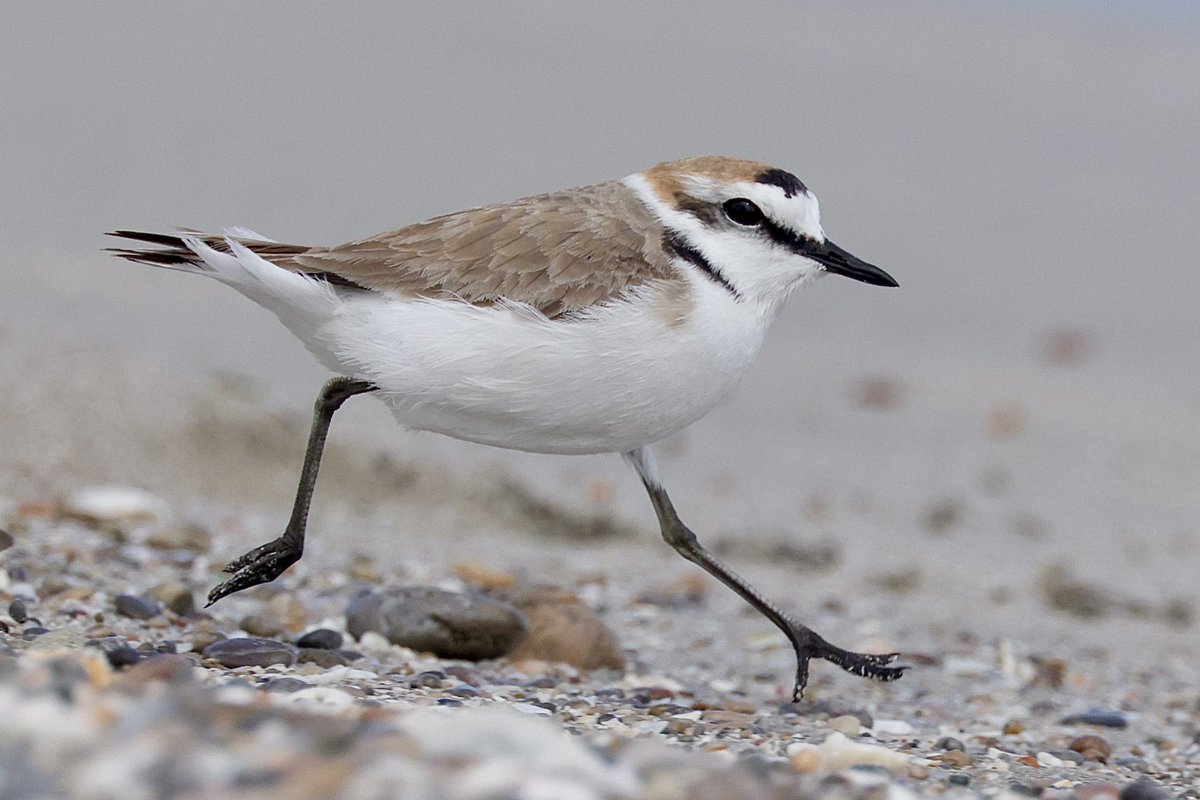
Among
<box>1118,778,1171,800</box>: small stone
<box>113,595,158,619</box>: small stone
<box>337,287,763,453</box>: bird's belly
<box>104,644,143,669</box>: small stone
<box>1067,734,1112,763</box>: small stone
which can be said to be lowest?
<box>104,644,143,669</box>: small stone

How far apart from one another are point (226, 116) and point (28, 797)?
12.9 meters

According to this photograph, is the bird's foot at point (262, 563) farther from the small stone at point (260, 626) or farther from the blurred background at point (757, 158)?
the blurred background at point (757, 158)

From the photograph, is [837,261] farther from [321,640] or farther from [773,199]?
[321,640]

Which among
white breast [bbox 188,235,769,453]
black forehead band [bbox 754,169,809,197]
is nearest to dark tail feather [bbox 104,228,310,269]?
white breast [bbox 188,235,769,453]

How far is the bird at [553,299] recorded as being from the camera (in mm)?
4336

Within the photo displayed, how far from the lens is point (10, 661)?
3.16 m

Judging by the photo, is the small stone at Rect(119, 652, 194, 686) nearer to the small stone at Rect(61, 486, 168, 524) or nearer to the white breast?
the white breast

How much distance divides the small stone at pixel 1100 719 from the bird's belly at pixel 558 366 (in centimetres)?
175

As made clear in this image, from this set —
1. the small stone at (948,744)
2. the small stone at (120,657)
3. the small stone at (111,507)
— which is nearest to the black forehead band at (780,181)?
the small stone at (948,744)

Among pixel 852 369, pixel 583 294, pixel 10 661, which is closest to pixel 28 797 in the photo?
pixel 10 661

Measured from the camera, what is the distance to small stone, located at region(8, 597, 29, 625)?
179 inches

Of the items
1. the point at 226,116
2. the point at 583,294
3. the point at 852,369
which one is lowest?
the point at 583,294

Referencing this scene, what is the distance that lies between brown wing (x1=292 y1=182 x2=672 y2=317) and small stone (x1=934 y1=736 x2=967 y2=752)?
1496 mm

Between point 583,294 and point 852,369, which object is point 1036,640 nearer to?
point 583,294
